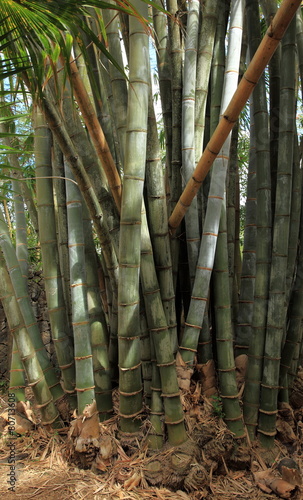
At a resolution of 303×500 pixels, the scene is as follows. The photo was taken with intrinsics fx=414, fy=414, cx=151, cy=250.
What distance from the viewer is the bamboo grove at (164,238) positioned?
1913 mm

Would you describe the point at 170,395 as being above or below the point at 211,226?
below

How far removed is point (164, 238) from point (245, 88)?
818 millimetres

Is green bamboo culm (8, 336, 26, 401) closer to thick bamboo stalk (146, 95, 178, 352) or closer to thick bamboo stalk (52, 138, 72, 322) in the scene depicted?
thick bamboo stalk (52, 138, 72, 322)

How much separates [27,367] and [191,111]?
1570mm

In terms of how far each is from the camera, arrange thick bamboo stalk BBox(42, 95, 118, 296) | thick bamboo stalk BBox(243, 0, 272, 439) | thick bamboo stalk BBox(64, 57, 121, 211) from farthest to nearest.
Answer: thick bamboo stalk BBox(243, 0, 272, 439), thick bamboo stalk BBox(42, 95, 118, 296), thick bamboo stalk BBox(64, 57, 121, 211)

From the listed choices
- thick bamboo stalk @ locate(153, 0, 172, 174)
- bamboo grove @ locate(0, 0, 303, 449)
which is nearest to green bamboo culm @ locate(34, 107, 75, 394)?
bamboo grove @ locate(0, 0, 303, 449)

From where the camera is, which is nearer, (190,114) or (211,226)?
(211,226)

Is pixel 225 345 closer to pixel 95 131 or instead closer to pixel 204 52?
pixel 95 131

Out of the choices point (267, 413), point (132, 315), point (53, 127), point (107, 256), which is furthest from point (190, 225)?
point (267, 413)

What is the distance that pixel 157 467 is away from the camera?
75.6 inches

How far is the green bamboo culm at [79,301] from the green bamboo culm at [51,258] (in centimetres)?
17

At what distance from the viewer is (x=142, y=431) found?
2.04 meters

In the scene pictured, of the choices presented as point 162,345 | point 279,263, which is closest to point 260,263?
point 279,263

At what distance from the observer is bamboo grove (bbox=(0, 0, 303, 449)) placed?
191cm
